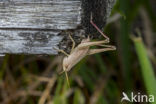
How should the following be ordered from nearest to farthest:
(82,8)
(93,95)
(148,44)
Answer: (82,8)
(93,95)
(148,44)

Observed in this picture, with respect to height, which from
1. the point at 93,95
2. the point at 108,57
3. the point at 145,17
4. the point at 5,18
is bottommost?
the point at 93,95

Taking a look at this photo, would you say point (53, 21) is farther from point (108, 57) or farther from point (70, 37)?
point (108, 57)

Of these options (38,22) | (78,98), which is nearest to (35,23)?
(38,22)

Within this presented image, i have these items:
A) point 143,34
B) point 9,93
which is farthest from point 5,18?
point 143,34

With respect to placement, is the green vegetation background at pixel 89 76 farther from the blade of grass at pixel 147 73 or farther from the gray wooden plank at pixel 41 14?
the gray wooden plank at pixel 41 14

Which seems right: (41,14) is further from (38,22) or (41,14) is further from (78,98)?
(78,98)

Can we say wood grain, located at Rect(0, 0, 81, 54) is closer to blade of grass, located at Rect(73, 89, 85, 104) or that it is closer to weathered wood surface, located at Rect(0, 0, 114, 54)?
weathered wood surface, located at Rect(0, 0, 114, 54)
